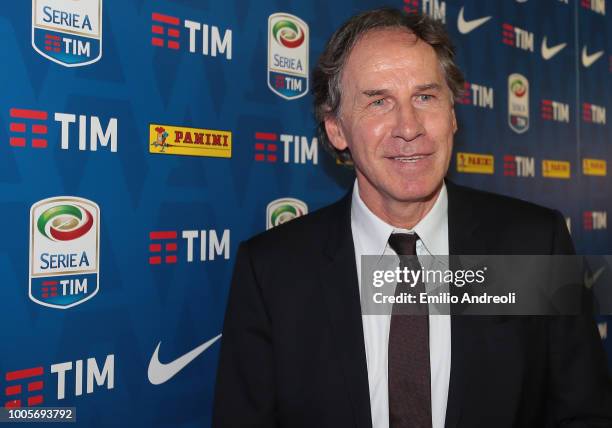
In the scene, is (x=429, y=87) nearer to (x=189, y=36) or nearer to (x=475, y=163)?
(x=189, y=36)

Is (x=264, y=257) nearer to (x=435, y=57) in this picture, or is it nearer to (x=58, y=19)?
(x=435, y=57)

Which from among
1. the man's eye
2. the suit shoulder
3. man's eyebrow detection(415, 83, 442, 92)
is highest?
man's eyebrow detection(415, 83, 442, 92)

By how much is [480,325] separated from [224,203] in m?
0.76

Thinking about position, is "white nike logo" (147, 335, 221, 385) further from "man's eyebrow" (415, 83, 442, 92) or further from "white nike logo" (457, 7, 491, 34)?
"white nike logo" (457, 7, 491, 34)

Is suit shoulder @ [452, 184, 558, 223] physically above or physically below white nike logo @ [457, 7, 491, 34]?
below

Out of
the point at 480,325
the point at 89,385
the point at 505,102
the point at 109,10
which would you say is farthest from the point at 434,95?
the point at 505,102

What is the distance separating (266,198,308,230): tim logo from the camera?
1.73m

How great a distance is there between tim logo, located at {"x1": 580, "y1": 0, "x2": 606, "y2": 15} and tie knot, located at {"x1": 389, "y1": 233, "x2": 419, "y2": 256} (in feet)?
7.19

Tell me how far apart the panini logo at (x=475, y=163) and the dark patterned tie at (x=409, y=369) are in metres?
1.13

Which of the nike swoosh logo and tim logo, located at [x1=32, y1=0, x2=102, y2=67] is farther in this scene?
the nike swoosh logo

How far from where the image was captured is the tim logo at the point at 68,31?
50.9 inches

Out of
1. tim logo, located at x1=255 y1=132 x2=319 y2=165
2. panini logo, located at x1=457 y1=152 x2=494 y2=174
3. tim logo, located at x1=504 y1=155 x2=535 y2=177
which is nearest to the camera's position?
tim logo, located at x1=255 y1=132 x2=319 y2=165

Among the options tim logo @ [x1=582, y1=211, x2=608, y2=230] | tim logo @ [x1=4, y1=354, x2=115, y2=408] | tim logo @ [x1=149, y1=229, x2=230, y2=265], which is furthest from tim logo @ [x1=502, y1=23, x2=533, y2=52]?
tim logo @ [x1=4, y1=354, x2=115, y2=408]

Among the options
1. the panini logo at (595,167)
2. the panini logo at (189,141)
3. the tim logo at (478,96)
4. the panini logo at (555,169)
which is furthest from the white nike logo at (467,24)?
the panini logo at (189,141)
